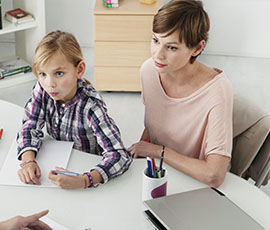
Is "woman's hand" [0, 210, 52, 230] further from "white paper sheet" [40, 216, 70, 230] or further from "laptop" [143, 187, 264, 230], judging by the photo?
"laptop" [143, 187, 264, 230]

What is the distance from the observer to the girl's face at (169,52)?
173 cm

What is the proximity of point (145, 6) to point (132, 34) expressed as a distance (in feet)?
0.76

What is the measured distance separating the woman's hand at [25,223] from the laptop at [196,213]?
31 cm

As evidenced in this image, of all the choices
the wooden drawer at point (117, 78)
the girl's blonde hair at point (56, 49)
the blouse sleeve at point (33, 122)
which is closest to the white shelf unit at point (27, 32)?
the wooden drawer at point (117, 78)

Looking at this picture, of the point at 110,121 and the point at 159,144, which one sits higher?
the point at 110,121

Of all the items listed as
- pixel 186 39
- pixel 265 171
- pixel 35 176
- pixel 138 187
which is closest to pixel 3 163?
pixel 35 176

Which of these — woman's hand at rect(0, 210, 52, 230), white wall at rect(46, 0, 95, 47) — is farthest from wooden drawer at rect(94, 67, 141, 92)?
woman's hand at rect(0, 210, 52, 230)

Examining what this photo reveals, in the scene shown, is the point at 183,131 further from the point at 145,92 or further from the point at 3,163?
the point at 3,163

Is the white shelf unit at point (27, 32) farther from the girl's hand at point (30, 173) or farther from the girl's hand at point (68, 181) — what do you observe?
the girl's hand at point (68, 181)

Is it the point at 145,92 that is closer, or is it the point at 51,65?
the point at 51,65

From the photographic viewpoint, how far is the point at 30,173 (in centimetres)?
162

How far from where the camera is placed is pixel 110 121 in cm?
182

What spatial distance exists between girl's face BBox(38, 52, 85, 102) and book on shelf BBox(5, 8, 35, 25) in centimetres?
207

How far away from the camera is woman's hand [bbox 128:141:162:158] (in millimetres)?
1820
